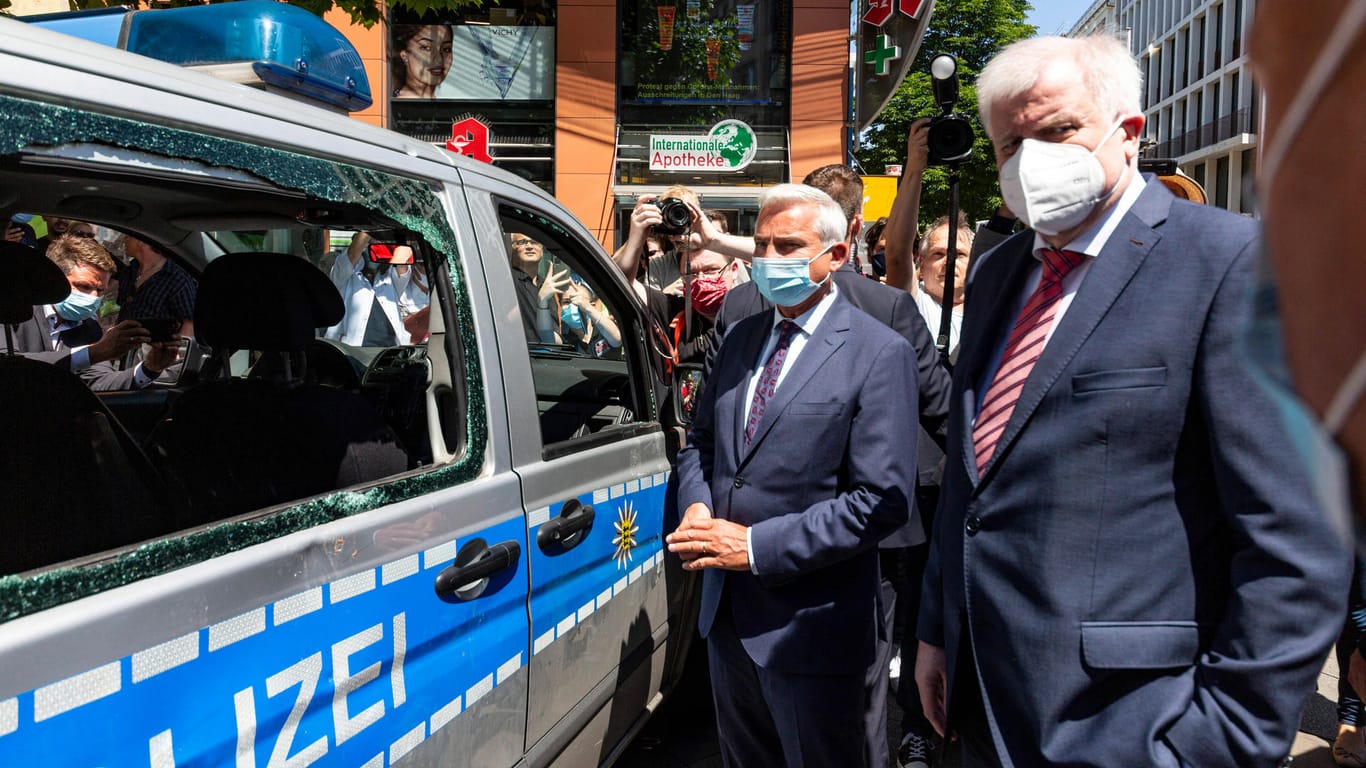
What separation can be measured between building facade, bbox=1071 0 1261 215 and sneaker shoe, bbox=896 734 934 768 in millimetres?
43817

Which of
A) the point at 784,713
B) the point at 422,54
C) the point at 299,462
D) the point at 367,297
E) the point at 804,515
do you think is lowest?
the point at 784,713

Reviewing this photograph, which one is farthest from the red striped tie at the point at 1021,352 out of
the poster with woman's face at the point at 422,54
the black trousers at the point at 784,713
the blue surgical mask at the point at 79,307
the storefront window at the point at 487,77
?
the poster with woman's face at the point at 422,54

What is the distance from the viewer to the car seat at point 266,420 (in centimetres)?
191

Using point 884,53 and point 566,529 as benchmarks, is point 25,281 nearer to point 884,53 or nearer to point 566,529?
point 566,529

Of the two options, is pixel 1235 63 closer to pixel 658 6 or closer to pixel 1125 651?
pixel 658 6

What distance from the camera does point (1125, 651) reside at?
1.34 meters

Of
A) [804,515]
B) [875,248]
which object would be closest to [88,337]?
[804,515]

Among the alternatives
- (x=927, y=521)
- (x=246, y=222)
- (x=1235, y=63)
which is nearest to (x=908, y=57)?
(x=927, y=521)

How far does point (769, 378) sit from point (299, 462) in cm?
110

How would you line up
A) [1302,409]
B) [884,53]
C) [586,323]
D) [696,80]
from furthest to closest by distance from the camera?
1. [696,80]
2. [884,53]
3. [586,323]
4. [1302,409]

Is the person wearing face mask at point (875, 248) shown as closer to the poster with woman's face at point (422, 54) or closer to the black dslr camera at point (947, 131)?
the black dslr camera at point (947, 131)

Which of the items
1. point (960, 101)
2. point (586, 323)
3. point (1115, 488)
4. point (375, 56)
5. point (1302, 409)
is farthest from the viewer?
point (960, 101)

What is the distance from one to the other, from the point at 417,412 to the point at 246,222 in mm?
671

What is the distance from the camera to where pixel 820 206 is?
2.40m
